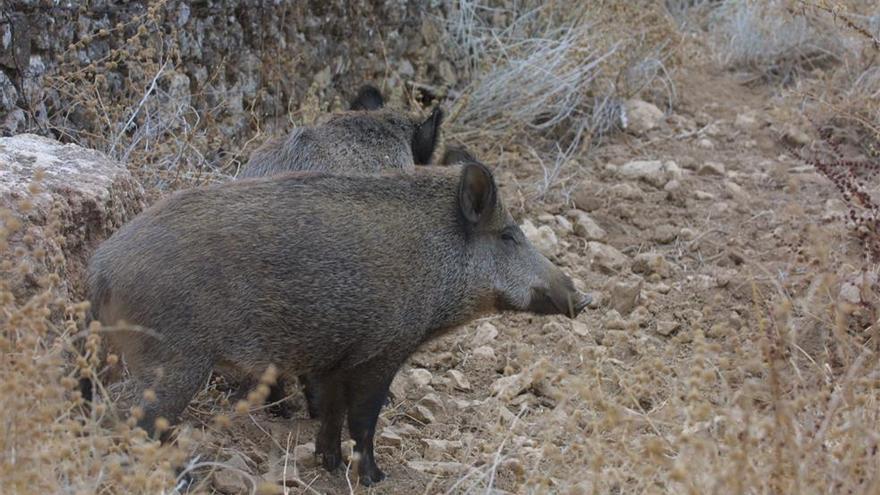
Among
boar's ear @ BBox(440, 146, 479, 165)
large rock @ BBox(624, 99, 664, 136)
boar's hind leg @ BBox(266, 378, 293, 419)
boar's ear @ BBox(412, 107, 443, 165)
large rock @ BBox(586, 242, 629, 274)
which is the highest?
boar's ear @ BBox(440, 146, 479, 165)

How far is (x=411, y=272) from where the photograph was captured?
515cm

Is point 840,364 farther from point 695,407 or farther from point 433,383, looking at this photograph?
point 695,407

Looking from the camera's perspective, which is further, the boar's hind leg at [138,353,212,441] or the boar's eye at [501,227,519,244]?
the boar's eye at [501,227,519,244]

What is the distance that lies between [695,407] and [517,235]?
6.96 feet

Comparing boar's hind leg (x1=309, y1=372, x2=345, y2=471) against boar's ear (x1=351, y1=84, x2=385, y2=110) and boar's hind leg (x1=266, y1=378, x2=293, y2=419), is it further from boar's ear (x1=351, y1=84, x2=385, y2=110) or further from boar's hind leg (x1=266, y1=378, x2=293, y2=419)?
boar's ear (x1=351, y1=84, x2=385, y2=110)

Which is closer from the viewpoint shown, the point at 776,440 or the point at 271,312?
the point at 776,440

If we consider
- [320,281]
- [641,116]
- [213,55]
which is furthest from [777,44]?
[320,281]

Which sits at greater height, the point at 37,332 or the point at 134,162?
the point at 37,332

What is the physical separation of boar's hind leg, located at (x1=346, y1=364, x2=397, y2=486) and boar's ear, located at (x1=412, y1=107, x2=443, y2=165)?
6.70ft

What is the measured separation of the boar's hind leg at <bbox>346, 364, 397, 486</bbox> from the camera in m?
5.14

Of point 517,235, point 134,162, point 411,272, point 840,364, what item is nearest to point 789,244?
point 840,364

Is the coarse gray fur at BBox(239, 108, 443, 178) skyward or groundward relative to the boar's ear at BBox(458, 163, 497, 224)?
groundward

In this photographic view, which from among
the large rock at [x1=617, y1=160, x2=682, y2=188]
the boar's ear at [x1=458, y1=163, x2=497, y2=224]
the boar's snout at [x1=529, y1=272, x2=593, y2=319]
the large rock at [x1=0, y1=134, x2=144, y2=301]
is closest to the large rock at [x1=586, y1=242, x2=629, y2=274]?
the large rock at [x1=617, y1=160, x2=682, y2=188]

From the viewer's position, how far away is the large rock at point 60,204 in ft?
15.2
